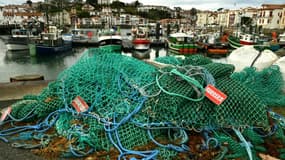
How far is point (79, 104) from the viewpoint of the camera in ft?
10.3

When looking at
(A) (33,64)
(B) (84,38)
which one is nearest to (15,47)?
(A) (33,64)

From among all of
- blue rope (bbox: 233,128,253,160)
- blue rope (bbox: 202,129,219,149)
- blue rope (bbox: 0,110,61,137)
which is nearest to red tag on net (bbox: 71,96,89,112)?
blue rope (bbox: 0,110,61,137)

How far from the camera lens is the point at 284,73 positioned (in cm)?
497

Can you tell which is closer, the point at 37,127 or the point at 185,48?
the point at 37,127

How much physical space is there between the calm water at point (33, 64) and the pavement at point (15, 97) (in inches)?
409

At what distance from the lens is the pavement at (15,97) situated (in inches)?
108

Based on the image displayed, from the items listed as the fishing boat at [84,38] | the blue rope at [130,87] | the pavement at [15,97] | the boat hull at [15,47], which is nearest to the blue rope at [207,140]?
the blue rope at [130,87]

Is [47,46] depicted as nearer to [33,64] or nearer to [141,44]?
[33,64]

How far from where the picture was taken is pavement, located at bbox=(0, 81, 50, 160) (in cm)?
275

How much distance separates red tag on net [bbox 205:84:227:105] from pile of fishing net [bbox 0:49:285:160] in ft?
0.08

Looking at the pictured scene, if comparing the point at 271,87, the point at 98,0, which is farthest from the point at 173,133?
the point at 98,0

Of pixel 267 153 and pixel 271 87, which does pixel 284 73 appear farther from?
pixel 267 153

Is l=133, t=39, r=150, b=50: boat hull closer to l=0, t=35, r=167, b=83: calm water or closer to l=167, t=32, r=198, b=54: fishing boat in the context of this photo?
l=167, t=32, r=198, b=54: fishing boat

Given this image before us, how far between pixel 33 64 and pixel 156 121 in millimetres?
21273
